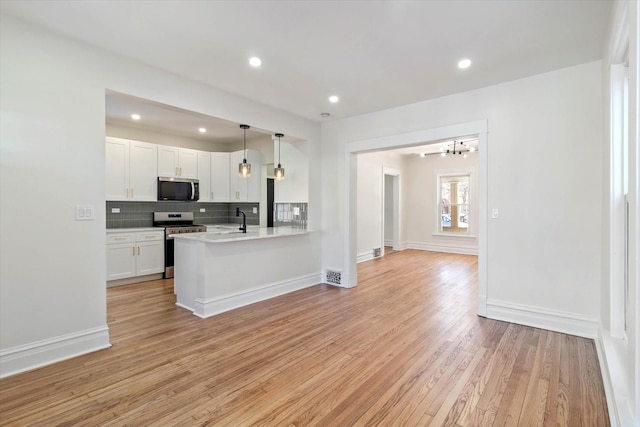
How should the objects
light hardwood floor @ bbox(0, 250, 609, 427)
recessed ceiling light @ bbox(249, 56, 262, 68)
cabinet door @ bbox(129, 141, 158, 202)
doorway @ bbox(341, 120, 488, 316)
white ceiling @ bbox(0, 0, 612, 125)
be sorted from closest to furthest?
light hardwood floor @ bbox(0, 250, 609, 427), white ceiling @ bbox(0, 0, 612, 125), recessed ceiling light @ bbox(249, 56, 262, 68), doorway @ bbox(341, 120, 488, 316), cabinet door @ bbox(129, 141, 158, 202)

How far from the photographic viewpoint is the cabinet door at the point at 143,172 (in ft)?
17.6

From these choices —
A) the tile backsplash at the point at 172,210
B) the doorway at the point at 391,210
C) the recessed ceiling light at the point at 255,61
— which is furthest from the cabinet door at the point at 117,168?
the doorway at the point at 391,210

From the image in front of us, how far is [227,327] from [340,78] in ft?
9.81

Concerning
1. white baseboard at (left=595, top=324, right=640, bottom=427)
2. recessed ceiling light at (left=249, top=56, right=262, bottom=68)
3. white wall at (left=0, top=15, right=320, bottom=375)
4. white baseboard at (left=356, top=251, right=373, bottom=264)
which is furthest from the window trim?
white wall at (left=0, top=15, right=320, bottom=375)

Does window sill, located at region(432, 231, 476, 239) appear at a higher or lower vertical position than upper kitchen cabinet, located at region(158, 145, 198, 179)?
lower

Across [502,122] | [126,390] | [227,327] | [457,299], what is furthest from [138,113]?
[457,299]

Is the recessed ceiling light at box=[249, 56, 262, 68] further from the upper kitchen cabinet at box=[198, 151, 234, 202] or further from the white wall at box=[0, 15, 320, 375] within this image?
the upper kitchen cabinet at box=[198, 151, 234, 202]

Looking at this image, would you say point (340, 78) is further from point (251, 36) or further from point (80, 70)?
point (80, 70)

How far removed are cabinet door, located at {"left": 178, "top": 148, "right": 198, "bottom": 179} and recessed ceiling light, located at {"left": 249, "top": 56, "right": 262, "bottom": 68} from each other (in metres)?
A: 3.53

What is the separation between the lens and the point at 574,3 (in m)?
2.17

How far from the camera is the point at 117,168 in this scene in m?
5.19

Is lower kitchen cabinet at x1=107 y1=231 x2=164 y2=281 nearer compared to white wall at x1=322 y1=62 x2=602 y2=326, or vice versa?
white wall at x1=322 y1=62 x2=602 y2=326

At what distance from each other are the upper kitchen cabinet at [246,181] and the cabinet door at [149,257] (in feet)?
5.83

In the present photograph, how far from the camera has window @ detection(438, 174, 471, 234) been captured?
27.8 ft
